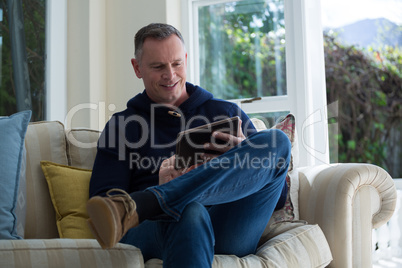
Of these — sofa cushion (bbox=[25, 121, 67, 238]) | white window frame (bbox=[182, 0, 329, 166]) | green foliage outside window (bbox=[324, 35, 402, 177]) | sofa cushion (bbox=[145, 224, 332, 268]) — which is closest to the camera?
sofa cushion (bbox=[145, 224, 332, 268])

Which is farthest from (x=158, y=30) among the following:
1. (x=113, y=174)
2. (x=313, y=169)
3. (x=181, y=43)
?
(x=313, y=169)

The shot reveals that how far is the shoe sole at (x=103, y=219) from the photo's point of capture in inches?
44.3

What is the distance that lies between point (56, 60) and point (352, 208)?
2091 millimetres

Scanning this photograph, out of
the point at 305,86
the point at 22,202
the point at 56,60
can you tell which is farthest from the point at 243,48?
the point at 22,202

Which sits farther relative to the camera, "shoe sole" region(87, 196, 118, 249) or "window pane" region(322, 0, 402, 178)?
"window pane" region(322, 0, 402, 178)

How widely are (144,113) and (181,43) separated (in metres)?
0.31

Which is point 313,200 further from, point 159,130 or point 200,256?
point 200,256

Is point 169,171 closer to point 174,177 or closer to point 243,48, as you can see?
point 174,177

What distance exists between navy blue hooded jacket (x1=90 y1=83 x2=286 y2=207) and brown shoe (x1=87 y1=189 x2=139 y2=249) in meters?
0.54

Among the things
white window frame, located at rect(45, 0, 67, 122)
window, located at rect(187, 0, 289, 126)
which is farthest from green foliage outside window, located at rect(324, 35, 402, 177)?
white window frame, located at rect(45, 0, 67, 122)

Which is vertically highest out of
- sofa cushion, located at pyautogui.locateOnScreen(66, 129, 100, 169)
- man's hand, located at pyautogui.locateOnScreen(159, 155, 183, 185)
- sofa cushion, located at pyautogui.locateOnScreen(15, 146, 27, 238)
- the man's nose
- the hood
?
the man's nose

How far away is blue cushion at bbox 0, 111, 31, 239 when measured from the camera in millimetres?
1660

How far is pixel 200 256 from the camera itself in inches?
47.8

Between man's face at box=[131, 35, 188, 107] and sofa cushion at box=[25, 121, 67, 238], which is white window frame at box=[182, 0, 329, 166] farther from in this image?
sofa cushion at box=[25, 121, 67, 238]
